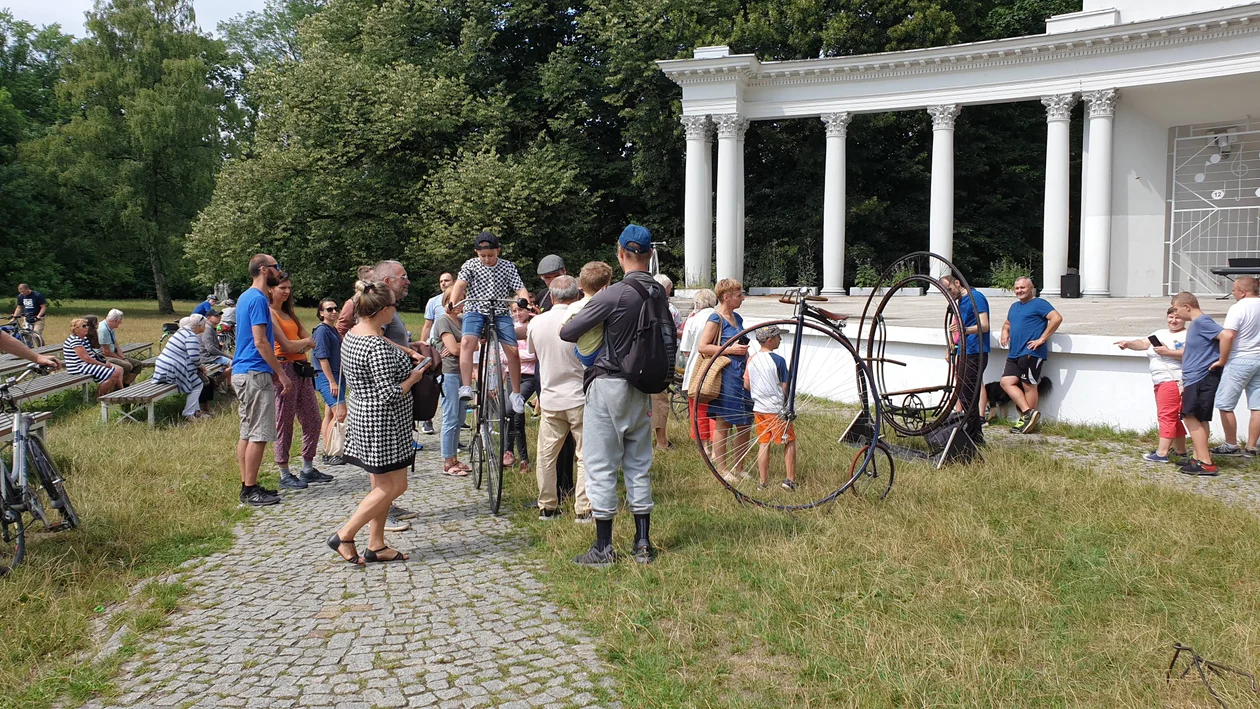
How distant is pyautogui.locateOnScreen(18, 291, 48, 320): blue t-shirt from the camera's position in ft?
67.4

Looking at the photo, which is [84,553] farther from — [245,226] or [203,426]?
[245,226]

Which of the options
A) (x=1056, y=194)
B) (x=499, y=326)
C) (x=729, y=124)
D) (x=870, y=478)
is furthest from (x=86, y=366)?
(x=1056, y=194)

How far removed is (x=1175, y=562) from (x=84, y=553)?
6.54 meters

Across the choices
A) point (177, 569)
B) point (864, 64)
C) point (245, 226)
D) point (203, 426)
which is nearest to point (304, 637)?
point (177, 569)

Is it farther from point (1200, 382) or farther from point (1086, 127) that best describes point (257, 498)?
point (1086, 127)

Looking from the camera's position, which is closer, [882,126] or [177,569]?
[177,569]

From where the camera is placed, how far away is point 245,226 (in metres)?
29.3

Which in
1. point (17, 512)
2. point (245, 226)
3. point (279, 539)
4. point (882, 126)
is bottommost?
point (279, 539)

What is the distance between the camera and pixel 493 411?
7199 mm

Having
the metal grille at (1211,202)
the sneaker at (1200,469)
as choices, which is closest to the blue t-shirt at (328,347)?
the sneaker at (1200,469)

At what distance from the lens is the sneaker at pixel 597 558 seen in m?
5.47

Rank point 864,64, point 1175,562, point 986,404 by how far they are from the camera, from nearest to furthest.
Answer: point 1175,562 → point 986,404 → point 864,64

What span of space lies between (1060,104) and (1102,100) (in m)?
0.96

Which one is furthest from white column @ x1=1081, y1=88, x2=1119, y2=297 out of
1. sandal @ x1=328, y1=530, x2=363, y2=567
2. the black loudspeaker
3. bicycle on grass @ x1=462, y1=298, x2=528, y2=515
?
sandal @ x1=328, y1=530, x2=363, y2=567
